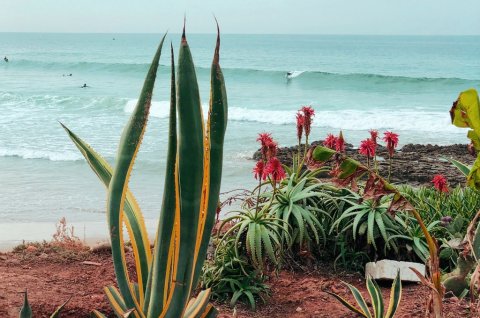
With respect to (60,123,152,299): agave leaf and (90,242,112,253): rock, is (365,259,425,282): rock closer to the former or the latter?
(90,242,112,253): rock

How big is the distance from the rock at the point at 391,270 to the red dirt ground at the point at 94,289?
82 millimetres

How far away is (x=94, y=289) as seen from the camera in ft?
13.6

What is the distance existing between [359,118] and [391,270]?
17286mm

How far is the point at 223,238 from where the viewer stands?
4707 millimetres

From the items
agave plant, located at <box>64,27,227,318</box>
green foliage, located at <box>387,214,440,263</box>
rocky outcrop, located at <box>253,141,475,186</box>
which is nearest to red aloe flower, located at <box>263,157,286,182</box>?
green foliage, located at <box>387,214,440,263</box>

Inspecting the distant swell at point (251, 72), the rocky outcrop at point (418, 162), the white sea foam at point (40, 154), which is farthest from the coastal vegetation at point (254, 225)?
the distant swell at point (251, 72)

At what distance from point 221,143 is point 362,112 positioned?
69.9 feet

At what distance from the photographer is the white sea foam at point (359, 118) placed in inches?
790

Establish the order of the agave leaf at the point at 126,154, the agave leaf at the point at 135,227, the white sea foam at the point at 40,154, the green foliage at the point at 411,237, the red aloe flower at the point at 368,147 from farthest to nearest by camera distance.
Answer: the white sea foam at the point at 40,154
the green foliage at the point at 411,237
the red aloe flower at the point at 368,147
the agave leaf at the point at 135,227
the agave leaf at the point at 126,154

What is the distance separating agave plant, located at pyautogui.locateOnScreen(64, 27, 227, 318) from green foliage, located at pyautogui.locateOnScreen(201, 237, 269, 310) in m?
1.75

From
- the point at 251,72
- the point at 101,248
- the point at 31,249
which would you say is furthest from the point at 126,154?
the point at 251,72

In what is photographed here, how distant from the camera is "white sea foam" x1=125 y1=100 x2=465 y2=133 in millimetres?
20078

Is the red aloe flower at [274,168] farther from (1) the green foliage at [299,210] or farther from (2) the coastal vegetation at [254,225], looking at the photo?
(1) the green foliage at [299,210]

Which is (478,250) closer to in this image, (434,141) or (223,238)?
(223,238)
